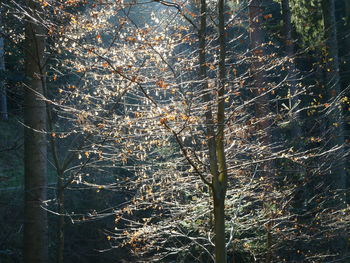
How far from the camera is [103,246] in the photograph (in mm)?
12875

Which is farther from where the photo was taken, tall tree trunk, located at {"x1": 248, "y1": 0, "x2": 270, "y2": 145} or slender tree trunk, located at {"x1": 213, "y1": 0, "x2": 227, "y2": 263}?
tall tree trunk, located at {"x1": 248, "y1": 0, "x2": 270, "y2": 145}

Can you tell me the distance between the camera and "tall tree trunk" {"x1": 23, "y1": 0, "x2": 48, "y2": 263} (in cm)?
691

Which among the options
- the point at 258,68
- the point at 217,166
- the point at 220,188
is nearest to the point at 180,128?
the point at 217,166

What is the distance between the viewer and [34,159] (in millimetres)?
7094

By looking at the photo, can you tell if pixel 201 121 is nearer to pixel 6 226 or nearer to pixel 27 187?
pixel 27 187

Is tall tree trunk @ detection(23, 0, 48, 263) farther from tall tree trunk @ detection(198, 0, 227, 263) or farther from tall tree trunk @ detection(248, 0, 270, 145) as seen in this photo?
tall tree trunk @ detection(248, 0, 270, 145)

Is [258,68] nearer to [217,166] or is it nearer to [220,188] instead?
[217,166]

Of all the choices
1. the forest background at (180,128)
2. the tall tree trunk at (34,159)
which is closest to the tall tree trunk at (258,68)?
the forest background at (180,128)

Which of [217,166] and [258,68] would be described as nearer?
[217,166]

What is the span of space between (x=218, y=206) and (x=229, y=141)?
1449 millimetres

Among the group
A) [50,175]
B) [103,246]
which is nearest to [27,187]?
[103,246]

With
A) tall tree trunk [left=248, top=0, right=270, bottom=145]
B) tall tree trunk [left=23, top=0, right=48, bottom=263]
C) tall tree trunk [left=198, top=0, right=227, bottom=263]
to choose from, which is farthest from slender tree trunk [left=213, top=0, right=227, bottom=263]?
tall tree trunk [left=23, top=0, right=48, bottom=263]

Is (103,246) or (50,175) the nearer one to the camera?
(103,246)

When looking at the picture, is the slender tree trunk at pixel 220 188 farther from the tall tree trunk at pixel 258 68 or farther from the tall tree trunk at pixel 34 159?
the tall tree trunk at pixel 34 159
